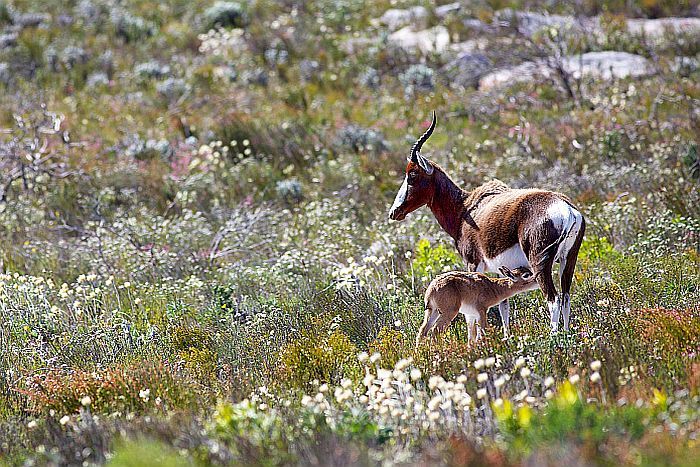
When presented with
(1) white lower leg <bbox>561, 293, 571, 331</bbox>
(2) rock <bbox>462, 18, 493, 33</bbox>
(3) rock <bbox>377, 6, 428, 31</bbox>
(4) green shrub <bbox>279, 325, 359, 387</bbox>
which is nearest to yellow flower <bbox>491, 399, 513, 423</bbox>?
(4) green shrub <bbox>279, 325, 359, 387</bbox>

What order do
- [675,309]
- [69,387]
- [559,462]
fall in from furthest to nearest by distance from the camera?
[675,309] < [69,387] < [559,462]

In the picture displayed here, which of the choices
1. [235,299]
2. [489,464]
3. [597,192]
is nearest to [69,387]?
[235,299]

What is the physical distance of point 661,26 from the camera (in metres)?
19.2

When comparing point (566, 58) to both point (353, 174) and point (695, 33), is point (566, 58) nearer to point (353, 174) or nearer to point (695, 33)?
point (695, 33)

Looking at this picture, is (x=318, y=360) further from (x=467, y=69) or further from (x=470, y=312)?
(x=467, y=69)

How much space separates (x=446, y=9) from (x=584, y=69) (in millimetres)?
6042

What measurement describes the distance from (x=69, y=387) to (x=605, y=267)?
5097mm

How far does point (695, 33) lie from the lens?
1819 centimetres

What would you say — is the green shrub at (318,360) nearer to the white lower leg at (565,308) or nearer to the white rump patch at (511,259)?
the white rump patch at (511,259)

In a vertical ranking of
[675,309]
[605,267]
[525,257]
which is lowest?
[605,267]

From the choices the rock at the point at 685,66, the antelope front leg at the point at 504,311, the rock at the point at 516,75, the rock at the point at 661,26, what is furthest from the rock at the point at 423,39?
the antelope front leg at the point at 504,311

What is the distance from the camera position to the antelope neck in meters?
7.16

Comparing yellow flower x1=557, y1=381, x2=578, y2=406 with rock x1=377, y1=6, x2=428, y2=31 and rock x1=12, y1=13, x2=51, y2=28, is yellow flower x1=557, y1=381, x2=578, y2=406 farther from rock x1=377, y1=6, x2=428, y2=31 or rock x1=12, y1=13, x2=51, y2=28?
rock x1=12, y1=13, x2=51, y2=28

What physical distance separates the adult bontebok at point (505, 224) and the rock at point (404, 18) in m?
14.9
